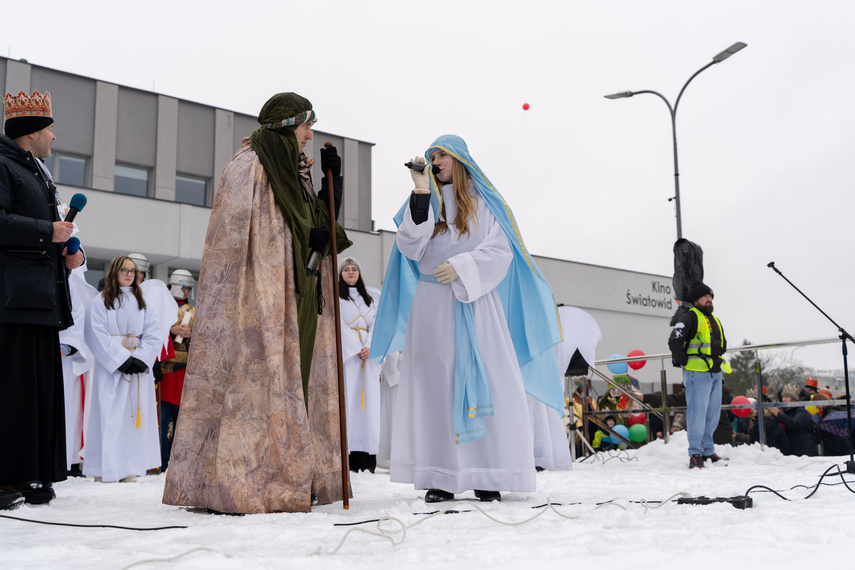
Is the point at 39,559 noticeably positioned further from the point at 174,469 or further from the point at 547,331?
the point at 547,331

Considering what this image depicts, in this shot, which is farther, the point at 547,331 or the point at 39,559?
the point at 547,331

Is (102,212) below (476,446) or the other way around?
the other way around

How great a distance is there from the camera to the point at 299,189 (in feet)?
14.2

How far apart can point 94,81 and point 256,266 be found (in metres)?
21.9

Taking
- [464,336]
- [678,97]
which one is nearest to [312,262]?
[464,336]

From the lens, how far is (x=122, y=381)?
712 cm

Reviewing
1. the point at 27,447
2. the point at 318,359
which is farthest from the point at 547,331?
the point at 27,447

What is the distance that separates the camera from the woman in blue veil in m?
4.36

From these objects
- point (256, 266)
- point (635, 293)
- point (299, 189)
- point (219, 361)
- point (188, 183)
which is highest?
point (188, 183)

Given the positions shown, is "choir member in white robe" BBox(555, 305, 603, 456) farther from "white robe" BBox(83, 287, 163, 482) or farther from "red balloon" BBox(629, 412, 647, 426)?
"white robe" BBox(83, 287, 163, 482)

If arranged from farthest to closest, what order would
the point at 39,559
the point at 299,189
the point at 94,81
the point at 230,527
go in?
the point at 94,81, the point at 299,189, the point at 230,527, the point at 39,559

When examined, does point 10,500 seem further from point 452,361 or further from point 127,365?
point 127,365

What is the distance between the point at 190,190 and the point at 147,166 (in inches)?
59.1

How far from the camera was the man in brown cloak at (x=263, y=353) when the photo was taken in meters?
3.81
